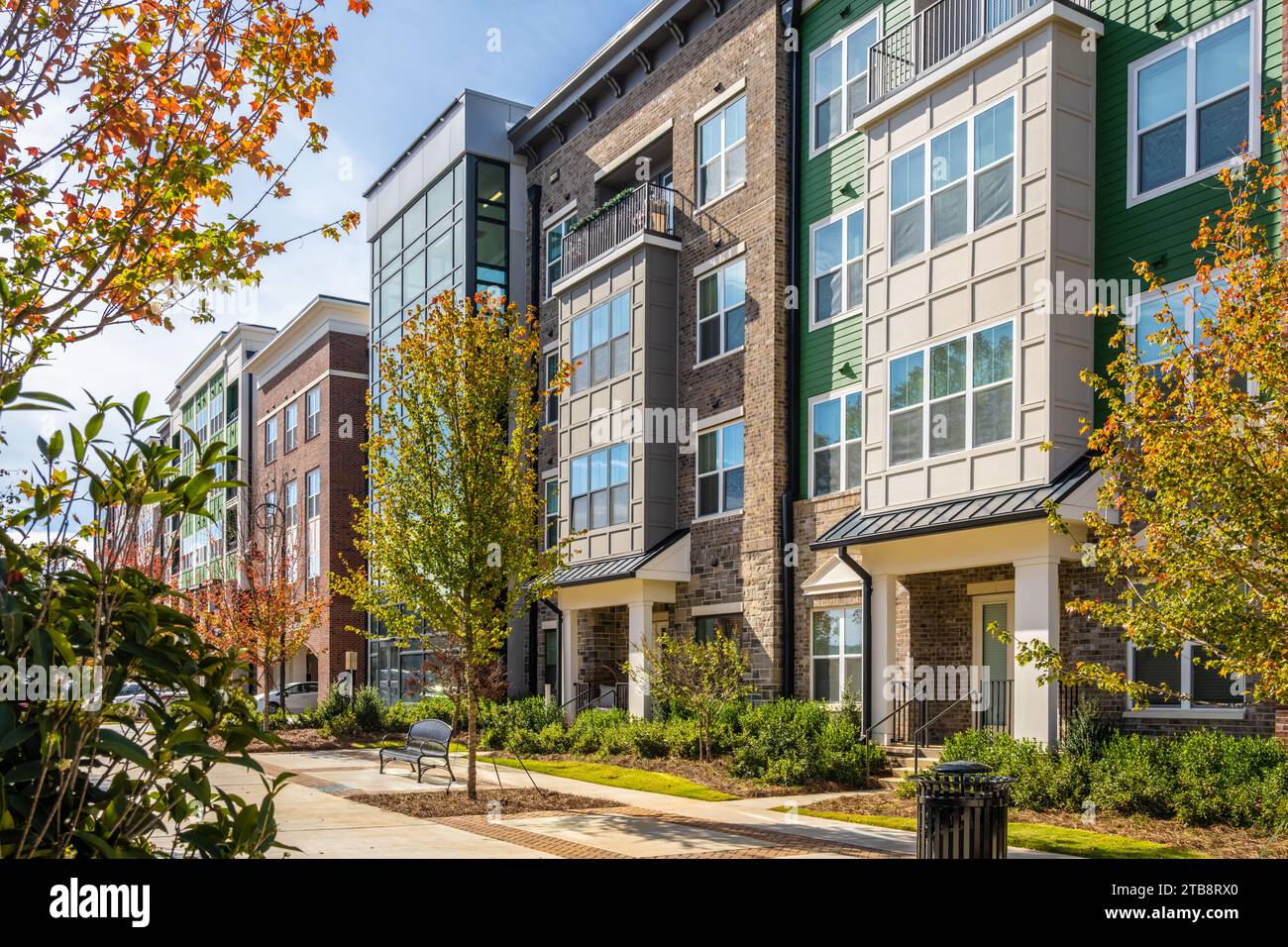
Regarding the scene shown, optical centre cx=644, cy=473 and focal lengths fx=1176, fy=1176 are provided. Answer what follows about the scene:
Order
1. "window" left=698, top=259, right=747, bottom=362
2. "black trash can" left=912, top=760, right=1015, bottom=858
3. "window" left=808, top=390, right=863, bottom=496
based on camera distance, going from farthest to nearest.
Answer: "window" left=698, top=259, right=747, bottom=362 → "window" left=808, top=390, right=863, bottom=496 → "black trash can" left=912, top=760, right=1015, bottom=858

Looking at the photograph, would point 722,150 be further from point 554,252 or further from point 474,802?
point 474,802

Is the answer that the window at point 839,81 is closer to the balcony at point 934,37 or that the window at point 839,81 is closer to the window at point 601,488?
the balcony at point 934,37

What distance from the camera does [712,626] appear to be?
24.7 meters

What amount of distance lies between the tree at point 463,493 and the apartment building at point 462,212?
14303 mm

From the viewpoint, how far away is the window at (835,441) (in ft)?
71.0

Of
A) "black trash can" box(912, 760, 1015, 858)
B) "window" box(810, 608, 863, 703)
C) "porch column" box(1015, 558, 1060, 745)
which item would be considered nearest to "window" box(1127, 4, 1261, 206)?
"porch column" box(1015, 558, 1060, 745)

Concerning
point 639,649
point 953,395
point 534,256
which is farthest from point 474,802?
point 534,256

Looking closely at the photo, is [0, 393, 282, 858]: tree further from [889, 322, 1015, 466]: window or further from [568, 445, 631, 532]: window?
[568, 445, 631, 532]: window

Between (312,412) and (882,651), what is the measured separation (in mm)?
33046

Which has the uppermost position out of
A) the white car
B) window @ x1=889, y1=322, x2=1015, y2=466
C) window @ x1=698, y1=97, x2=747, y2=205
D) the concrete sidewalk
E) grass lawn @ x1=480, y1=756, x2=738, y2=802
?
window @ x1=698, y1=97, x2=747, y2=205

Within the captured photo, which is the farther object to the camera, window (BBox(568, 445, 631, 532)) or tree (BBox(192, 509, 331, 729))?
tree (BBox(192, 509, 331, 729))

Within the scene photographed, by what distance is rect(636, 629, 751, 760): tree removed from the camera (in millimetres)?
20766

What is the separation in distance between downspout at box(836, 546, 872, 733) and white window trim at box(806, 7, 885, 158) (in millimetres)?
7811
